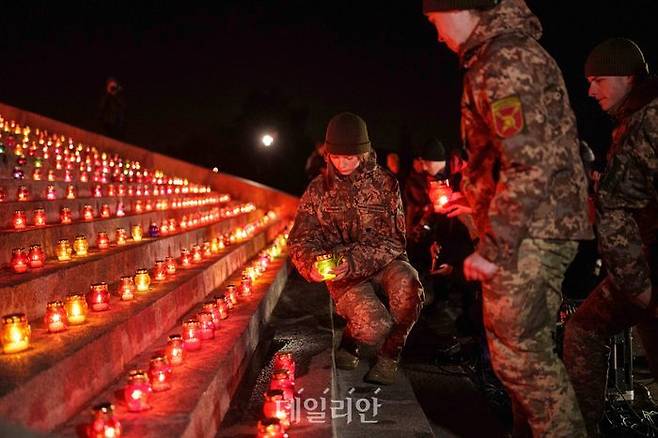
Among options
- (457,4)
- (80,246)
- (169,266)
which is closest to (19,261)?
(80,246)

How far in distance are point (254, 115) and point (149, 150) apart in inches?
789

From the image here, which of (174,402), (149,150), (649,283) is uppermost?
(149,150)

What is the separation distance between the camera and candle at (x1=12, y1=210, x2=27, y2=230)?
4.77 m

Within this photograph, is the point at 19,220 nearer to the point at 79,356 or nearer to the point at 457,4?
the point at 79,356

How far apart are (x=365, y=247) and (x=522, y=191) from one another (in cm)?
209

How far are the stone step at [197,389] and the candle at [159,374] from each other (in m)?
0.04

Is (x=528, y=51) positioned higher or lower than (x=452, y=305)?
higher

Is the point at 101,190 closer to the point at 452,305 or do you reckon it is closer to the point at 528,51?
the point at 452,305

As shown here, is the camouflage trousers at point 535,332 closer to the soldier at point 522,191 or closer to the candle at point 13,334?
the soldier at point 522,191

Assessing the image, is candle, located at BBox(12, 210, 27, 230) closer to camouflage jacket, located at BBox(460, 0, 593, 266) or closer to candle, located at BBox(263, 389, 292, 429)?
candle, located at BBox(263, 389, 292, 429)

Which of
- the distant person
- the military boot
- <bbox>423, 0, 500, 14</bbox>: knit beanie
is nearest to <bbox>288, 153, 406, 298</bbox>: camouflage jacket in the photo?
the military boot

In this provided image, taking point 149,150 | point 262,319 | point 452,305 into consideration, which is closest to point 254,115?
point 149,150

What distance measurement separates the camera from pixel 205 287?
5.52m

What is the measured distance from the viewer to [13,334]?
3.01 metres
